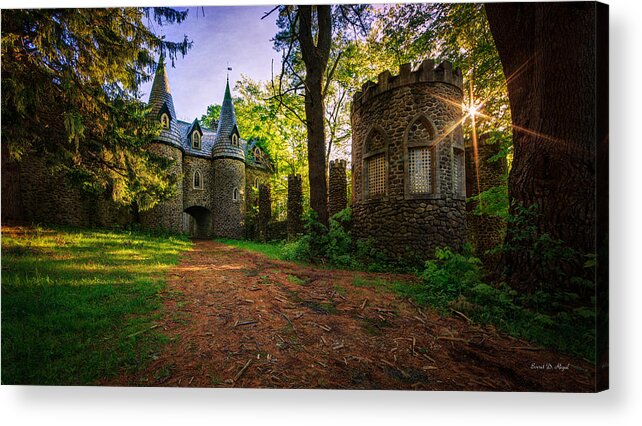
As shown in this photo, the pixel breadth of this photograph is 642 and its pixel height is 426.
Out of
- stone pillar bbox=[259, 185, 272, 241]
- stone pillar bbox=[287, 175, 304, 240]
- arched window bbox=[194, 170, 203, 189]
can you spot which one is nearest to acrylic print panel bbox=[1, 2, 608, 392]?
arched window bbox=[194, 170, 203, 189]

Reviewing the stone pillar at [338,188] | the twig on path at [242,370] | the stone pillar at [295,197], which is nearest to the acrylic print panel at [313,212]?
the twig on path at [242,370]

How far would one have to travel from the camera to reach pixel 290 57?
102 inches

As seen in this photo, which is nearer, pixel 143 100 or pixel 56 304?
pixel 56 304

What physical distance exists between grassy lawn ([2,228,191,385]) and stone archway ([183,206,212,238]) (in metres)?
0.61

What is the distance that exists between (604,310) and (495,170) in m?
1.52

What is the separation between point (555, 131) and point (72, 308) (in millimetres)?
4268

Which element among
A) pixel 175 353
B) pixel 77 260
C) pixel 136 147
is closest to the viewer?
pixel 175 353

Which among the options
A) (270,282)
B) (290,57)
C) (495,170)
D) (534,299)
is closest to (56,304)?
(270,282)

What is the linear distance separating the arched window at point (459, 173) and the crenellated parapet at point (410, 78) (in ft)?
2.49

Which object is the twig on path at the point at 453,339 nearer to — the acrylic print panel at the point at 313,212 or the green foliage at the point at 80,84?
the acrylic print panel at the point at 313,212

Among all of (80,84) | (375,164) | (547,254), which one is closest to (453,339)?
(547,254)

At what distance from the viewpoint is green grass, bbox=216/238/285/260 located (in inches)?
124

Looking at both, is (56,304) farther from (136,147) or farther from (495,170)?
(495,170)

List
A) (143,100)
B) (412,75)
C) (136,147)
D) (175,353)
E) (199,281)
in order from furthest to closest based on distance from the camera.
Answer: (412,75) → (136,147) → (143,100) → (199,281) → (175,353)
